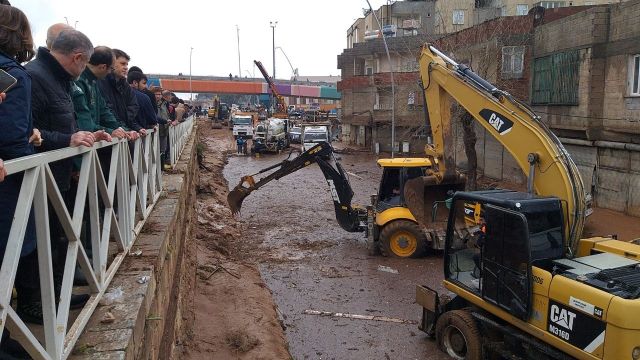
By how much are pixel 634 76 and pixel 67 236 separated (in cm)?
1502

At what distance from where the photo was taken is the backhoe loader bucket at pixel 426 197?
11.1m

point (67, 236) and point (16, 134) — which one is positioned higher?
point (16, 134)

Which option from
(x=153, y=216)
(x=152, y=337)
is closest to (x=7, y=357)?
(x=152, y=337)

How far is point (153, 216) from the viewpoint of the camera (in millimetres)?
5637

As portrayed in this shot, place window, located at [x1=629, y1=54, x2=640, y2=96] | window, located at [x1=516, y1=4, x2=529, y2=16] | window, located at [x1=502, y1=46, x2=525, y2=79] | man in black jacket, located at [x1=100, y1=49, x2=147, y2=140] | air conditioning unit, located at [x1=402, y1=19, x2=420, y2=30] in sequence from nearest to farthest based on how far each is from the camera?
man in black jacket, located at [x1=100, y1=49, x2=147, y2=140]
window, located at [x1=629, y1=54, x2=640, y2=96]
window, located at [x1=502, y1=46, x2=525, y2=79]
window, located at [x1=516, y1=4, x2=529, y2=16]
air conditioning unit, located at [x1=402, y1=19, x2=420, y2=30]

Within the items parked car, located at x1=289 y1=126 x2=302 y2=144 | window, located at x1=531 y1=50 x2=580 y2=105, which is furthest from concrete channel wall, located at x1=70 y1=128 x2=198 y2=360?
parked car, located at x1=289 y1=126 x2=302 y2=144

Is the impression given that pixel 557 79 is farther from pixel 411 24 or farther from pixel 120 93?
pixel 411 24

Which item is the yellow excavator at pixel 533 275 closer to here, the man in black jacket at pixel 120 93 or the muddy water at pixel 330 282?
the muddy water at pixel 330 282

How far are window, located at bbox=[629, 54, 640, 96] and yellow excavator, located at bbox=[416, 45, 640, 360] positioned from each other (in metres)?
8.24

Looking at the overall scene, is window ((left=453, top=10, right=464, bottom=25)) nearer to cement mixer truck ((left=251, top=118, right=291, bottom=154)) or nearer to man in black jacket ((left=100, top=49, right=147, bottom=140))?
cement mixer truck ((left=251, top=118, right=291, bottom=154))

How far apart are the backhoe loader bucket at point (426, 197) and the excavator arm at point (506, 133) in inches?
18.6

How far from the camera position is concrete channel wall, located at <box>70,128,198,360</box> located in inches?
109

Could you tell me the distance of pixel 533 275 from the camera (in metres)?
5.22

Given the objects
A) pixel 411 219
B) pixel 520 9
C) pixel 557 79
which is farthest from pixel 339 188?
pixel 520 9
